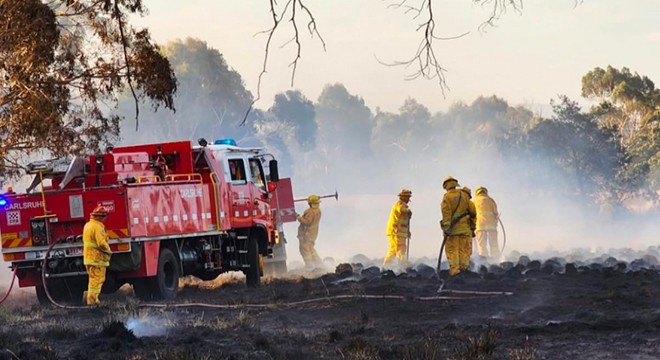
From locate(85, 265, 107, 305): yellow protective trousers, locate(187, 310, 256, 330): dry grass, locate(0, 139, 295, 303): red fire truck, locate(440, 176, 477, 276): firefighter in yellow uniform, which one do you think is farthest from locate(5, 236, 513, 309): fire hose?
locate(440, 176, 477, 276): firefighter in yellow uniform

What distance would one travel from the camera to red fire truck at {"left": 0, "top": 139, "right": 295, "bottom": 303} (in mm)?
17062

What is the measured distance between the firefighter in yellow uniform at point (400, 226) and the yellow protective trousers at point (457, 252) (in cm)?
466

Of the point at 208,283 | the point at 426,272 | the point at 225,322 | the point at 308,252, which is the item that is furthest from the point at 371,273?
the point at 308,252

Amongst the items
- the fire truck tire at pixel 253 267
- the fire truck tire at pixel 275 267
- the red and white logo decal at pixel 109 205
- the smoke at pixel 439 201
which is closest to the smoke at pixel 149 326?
the red and white logo decal at pixel 109 205

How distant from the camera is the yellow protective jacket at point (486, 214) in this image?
27.4 metres

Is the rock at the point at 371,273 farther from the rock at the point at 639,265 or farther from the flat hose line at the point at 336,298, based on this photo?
the rock at the point at 639,265

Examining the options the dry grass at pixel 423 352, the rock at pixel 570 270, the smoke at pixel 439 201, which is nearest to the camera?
the dry grass at pixel 423 352

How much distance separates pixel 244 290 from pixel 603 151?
1696 inches

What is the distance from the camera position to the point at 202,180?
19031mm

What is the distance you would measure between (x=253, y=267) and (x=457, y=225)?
3.76 meters

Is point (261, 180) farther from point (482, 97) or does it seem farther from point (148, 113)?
point (482, 97)

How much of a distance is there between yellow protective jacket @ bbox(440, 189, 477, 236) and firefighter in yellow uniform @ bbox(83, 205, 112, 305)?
5.92 metres

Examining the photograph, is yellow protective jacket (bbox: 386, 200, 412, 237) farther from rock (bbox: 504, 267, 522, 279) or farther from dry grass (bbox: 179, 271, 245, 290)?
rock (bbox: 504, 267, 522, 279)

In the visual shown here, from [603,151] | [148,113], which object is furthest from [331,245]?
[148,113]
